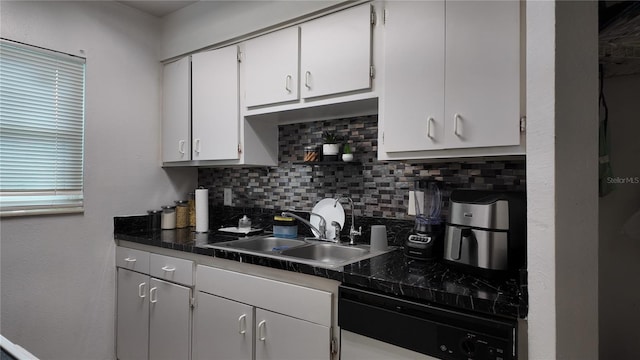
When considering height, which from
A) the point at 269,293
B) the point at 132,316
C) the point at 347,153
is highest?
the point at 347,153

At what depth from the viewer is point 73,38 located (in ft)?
7.71

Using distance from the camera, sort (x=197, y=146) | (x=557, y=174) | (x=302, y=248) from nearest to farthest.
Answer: (x=557, y=174) < (x=302, y=248) < (x=197, y=146)

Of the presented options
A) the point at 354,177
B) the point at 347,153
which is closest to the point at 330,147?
the point at 347,153

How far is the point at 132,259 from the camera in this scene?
7.93ft

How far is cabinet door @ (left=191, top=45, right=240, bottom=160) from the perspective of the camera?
2346 mm

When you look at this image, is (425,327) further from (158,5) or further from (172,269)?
(158,5)

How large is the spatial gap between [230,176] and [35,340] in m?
1.58

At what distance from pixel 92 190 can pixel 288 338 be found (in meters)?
1.73

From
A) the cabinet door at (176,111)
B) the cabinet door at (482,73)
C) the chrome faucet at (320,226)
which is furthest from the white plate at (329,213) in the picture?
the cabinet door at (176,111)

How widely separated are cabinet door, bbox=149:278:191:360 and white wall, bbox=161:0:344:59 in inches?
63.5

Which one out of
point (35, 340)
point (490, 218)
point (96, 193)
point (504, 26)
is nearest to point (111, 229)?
point (96, 193)

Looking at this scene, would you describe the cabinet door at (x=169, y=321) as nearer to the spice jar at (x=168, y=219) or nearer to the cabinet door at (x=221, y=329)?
the cabinet door at (x=221, y=329)

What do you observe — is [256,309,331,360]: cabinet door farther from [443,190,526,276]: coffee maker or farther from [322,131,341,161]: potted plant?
[322,131,341,161]: potted plant

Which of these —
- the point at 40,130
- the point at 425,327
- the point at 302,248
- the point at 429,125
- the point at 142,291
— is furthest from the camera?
the point at 142,291
